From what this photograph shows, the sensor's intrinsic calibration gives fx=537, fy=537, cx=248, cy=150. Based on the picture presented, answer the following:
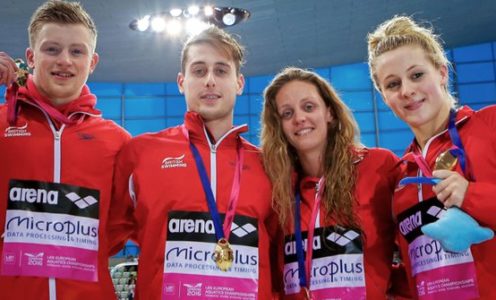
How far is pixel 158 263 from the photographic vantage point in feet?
8.38

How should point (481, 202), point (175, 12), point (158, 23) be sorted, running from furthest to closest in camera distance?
point (175, 12) → point (158, 23) → point (481, 202)

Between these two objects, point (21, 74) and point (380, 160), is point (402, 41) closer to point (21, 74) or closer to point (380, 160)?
point (380, 160)

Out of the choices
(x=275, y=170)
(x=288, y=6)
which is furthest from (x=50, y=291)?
(x=288, y=6)

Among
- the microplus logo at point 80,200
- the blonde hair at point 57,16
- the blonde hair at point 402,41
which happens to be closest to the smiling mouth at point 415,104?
the blonde hair at point 402,41

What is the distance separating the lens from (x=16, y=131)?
8.73 ft

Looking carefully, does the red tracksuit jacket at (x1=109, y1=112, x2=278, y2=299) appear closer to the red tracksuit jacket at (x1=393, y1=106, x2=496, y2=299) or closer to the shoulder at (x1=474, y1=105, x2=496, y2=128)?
the red tracksuit jacket at (x1=393, y1=106, x2=496, y2=299)

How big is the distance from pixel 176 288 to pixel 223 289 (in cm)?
22

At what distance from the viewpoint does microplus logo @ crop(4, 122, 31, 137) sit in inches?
104

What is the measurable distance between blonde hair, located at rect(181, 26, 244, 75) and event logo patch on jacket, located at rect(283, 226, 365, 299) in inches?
42.5

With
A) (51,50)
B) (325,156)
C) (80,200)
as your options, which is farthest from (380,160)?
(51,50)

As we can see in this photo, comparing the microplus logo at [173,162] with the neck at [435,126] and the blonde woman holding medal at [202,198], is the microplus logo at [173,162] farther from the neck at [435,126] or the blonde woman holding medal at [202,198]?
the neck at [435,126]

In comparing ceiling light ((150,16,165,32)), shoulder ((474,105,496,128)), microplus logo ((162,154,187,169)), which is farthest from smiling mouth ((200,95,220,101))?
→ ceiling light ((150,16,165,32))

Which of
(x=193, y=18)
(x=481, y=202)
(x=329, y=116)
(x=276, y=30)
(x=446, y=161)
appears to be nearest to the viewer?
(x=481, y=202)

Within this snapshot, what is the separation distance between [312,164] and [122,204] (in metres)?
1.08
